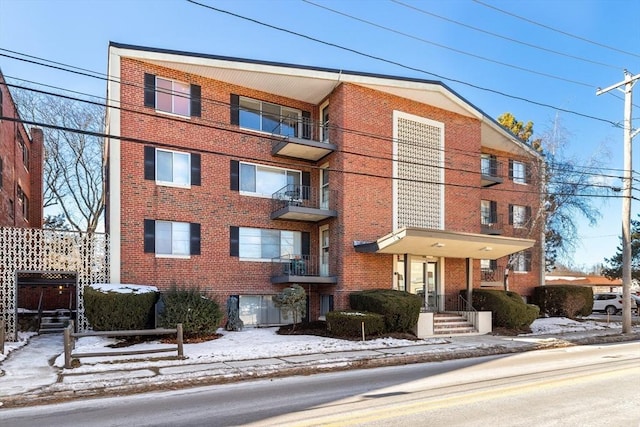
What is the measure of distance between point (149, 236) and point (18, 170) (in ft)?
41.6

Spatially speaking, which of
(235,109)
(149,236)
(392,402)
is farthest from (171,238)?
(392,402)

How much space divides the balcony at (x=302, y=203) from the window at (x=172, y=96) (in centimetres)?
482

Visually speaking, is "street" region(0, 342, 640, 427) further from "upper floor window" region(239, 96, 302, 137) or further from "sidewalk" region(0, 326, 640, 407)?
"upper floor window" region(239, 96, 302, 137)

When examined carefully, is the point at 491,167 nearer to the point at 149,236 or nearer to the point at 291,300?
the point at 291,300

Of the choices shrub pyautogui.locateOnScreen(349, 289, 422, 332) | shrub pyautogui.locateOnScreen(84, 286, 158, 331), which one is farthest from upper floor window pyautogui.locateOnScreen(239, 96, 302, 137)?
shrub pyautogui.locateOnScreen(84, 286, 158, 331)

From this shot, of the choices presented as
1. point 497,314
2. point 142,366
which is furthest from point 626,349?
point 142,366

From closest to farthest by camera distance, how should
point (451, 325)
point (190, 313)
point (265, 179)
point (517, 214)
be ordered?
point (190, 313) < point (451, 325) < point (265, 179) < point (517, 214)

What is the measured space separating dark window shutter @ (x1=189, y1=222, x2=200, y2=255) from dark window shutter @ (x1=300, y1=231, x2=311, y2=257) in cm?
458

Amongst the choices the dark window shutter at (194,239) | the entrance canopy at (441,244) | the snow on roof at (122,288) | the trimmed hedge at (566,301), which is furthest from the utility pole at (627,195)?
the snow on roof at (122,288)

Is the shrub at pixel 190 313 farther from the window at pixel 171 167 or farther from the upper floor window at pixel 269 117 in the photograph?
the upper floor window at pixel 269 117

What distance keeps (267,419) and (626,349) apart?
13.0 metres

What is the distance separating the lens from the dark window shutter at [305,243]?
20812 mm

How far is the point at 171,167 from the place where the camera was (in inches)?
719

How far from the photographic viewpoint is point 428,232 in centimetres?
1756
